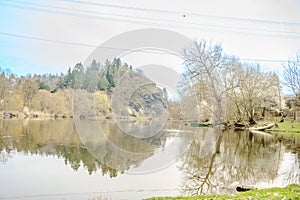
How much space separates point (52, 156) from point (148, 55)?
6.45 m

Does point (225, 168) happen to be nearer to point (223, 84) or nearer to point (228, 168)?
point (228, 168)

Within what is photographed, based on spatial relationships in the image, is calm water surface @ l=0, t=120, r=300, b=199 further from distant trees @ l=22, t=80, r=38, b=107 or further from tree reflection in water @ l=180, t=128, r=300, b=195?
distant trees @ l=22, t=80, r=38, b=107

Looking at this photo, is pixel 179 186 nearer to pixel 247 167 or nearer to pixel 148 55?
pixel 247 167

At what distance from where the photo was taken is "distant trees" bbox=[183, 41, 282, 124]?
30.5 metres

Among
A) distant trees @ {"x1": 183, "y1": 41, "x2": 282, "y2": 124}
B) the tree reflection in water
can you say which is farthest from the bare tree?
the tree reflection in water

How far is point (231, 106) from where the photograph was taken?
3291 cm

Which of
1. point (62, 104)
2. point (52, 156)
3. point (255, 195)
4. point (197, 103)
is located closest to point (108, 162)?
point (52, 156)

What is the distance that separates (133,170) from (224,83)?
934 inches

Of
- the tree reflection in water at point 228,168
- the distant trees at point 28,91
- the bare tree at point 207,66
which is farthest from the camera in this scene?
the distant trees at point 28,91

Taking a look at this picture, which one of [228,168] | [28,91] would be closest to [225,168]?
[228,168]

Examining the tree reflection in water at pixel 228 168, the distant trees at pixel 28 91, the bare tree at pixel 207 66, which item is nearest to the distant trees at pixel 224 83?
the bare tree at pixel 207 66

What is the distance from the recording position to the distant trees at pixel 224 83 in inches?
1202

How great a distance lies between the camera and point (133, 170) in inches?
407

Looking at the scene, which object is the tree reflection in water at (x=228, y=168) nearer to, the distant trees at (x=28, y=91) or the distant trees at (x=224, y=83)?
the distant trees at (x=224, y=83)
